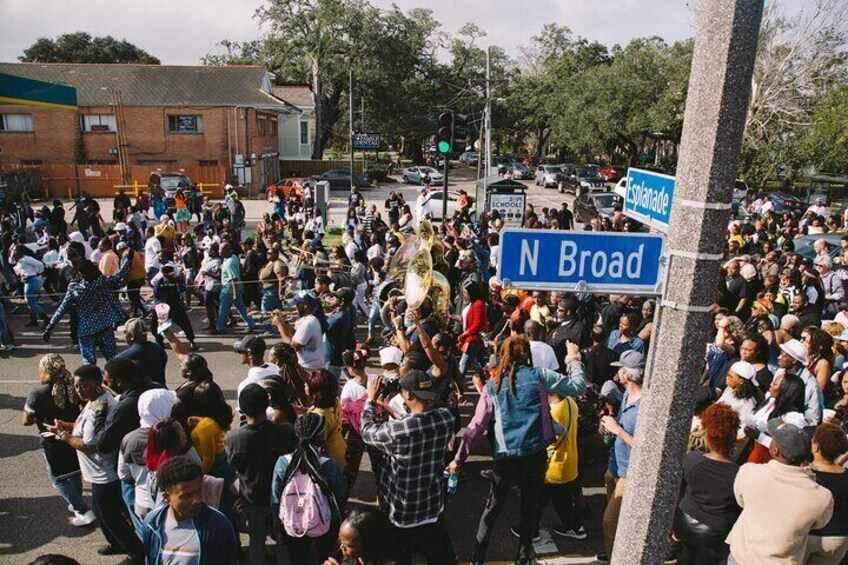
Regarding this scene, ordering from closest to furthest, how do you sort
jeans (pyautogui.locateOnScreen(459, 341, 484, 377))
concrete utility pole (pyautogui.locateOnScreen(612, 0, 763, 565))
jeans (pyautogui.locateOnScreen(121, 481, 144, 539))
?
1. concrete utility pole (pyautogui.locateOnScreen(612, 0, 763, 565))
2. jeans (pyautogui.locateOnScreen(121, 481, 144, 539))
3. jeans (pyautogui.locateOnScreen(459, 341, 484, 377))

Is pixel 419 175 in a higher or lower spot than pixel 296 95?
lower

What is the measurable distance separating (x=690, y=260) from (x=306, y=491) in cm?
267

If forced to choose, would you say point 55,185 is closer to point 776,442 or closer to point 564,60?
point 776,442

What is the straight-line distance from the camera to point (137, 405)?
182 inches

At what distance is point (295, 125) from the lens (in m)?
47.8

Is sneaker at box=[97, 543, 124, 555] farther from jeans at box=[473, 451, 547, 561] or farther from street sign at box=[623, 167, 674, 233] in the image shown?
street sign at box=[623, 167, 674, 233]

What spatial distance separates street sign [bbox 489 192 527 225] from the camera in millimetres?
17719

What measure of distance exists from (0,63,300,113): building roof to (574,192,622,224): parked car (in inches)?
757

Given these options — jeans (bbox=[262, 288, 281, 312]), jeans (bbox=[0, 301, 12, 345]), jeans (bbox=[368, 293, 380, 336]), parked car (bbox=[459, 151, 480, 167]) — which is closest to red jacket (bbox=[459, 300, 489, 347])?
jeans (bbox=[368, 293, 380, 336])

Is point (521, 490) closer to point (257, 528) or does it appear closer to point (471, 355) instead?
point (257, 528)

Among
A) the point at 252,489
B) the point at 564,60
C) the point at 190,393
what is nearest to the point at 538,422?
the point at 252,489

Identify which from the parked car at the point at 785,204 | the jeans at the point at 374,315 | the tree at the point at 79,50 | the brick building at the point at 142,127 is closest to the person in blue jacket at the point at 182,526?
the jeans at the point at 374,315

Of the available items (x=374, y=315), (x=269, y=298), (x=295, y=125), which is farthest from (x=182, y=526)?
(x=295, y=125)

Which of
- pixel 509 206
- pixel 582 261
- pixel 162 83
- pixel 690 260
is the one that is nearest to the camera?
pixel 690 260
